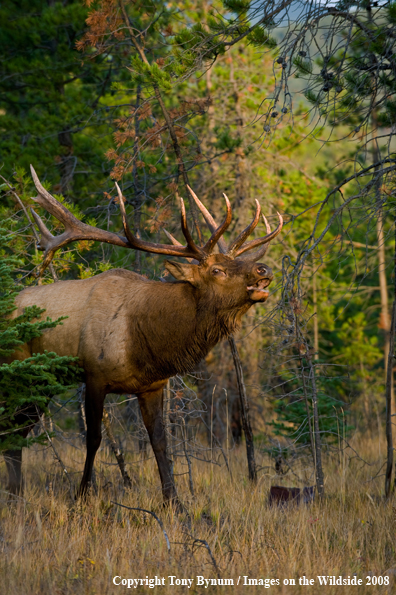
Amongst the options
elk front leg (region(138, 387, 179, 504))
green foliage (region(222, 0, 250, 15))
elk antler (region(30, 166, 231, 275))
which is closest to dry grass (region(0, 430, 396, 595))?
elk front leg (region(138, 387, 179, 504))

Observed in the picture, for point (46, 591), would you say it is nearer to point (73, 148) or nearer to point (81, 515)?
point (81, 515)

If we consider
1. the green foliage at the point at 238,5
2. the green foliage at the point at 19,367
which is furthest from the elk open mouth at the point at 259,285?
the green foliage at the point at 238,5

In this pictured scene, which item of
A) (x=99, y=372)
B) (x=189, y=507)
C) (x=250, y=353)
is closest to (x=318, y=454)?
(x=189, y=507)

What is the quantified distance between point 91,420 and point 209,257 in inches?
68.6

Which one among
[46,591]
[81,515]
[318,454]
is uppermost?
[318,454]

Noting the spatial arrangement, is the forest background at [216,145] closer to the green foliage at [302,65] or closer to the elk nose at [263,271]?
the green foliage at [302,65]

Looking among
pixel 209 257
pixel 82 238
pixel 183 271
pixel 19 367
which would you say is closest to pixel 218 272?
pixel 209 257

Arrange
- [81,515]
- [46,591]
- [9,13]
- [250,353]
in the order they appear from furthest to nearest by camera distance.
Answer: [250,353]
[9,13]
[81,515]
[46,591]

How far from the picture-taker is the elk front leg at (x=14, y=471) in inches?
230

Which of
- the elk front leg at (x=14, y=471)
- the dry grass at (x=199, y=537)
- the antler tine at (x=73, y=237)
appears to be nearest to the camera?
the dry grass at (x=199, y=537)

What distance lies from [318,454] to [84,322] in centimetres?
242

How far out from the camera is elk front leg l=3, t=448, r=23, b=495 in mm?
5836

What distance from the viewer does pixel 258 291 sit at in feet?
16.5

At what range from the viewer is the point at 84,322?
17.9ft
